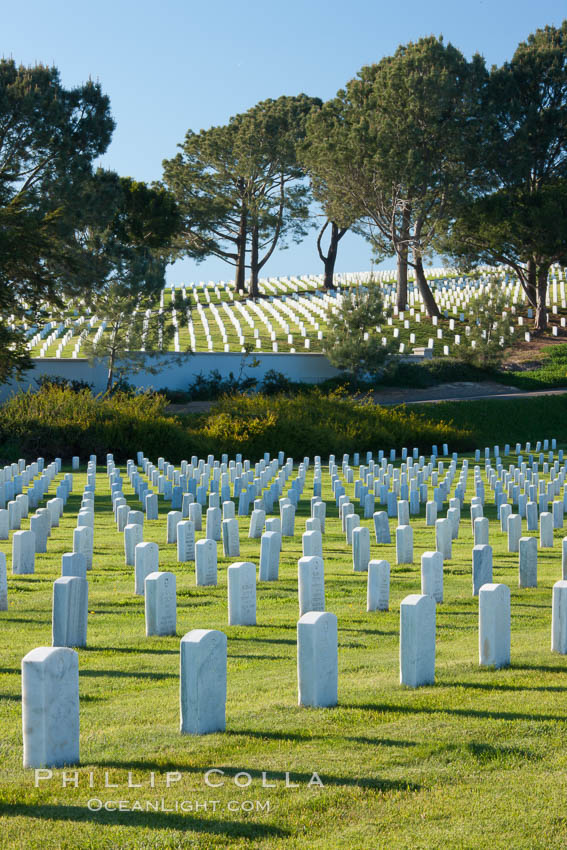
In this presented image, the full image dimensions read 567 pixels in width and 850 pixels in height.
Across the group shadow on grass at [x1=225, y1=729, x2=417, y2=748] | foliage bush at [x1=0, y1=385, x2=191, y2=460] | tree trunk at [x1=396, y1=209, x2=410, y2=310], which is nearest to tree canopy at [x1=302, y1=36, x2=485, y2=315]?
tree trunk at [x1=396, y1=209, x2=410, y2=310]

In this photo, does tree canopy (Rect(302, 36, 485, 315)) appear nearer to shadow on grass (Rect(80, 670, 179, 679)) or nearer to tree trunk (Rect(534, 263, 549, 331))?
tree trunk (Rect(534, 263, 549, 331))

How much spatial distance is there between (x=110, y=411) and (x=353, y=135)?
106 ft

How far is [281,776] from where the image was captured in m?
3.78

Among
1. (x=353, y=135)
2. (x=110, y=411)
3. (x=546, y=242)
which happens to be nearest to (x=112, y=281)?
(x=110, y=411)

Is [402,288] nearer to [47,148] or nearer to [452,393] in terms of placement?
[452,393]

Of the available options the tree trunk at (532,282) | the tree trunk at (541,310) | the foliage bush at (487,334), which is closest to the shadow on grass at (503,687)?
the foliage bush at (487,334)

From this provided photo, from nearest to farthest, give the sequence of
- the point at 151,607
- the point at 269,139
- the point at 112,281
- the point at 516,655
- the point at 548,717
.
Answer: the point at 548,717 < the point at 516,655 < the point at 151,607 < the point at 112,281 < the point at 269,139

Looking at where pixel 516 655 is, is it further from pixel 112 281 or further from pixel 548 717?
pixel 112 281

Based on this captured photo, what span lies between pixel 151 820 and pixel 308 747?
922mm

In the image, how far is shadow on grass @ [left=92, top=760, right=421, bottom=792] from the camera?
3.71 metres

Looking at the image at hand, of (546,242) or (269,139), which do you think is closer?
(546,242)

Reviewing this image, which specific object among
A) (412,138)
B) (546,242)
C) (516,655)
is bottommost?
(516,655)

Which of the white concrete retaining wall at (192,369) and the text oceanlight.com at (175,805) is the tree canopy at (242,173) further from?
the text oceanlight.com at (175,805)

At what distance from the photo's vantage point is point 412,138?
5075 cm
